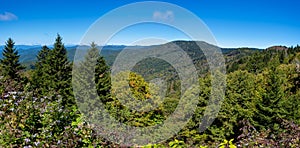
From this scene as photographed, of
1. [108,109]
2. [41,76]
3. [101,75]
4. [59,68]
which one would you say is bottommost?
[41,76]

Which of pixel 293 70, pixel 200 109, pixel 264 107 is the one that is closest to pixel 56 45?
pixel 200 109

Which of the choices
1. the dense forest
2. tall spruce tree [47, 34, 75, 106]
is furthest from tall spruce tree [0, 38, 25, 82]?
tall spruce tree [47, 34, 75, 106]

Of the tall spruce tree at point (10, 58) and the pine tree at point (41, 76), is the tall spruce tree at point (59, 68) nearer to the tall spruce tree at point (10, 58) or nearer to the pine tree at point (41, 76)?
the pine tree at point (41, 76)

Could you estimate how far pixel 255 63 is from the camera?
117 meters

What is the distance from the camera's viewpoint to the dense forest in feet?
14.3

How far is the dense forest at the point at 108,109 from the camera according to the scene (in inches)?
172

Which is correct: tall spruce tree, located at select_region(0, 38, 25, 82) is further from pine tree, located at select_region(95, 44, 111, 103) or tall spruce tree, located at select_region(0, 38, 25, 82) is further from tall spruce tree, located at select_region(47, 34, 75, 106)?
pine tree, located at select_region(95, 44, 111, 103)

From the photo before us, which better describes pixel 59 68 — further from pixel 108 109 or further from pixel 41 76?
pixel 108 109

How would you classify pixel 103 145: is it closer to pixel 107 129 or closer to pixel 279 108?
pixel 107 129

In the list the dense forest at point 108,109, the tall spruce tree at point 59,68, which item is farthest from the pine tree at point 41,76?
the tall spruce tree at point 59,68

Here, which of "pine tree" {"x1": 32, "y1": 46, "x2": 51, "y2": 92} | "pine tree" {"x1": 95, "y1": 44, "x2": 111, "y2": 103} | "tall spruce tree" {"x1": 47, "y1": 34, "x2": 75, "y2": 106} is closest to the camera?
"pine tree" {"x1": 95, "y1": 44, "x2": 111, "y2": 103}

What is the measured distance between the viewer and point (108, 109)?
23.5 ft

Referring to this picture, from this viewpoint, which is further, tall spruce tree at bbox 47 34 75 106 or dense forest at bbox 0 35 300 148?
tall spruce tree at bbox 47 34 75 106

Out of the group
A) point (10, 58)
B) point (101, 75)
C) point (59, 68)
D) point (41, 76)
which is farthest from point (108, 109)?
point (10, 58)
